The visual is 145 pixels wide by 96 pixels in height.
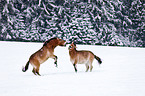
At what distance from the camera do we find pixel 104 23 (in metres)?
28.5

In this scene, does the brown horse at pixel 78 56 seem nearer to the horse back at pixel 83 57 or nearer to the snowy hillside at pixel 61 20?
the horse back at pixel 83 57

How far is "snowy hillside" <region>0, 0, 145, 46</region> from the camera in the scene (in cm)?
2491

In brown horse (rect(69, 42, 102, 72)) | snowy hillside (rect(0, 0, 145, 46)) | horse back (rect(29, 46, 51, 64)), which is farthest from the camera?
snowy hillside (rect(0, 0, 145, 46))

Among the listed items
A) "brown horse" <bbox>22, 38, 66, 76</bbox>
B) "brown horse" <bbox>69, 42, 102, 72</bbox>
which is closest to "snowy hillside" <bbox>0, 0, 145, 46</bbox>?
"brown horse" <bbox>69, 42, 102, 72</bbox>

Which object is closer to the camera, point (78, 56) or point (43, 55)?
point (43, 55)

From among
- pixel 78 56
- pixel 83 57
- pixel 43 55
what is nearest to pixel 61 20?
pixel 83 57

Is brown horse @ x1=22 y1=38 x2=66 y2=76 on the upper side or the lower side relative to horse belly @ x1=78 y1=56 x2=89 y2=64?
upper

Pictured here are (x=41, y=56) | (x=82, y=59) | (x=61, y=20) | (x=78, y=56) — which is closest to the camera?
(x=41, y=56)

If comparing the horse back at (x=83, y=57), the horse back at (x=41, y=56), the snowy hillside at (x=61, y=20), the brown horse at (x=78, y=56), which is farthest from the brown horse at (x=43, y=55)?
the snowy hillside at (x=61, y=20)

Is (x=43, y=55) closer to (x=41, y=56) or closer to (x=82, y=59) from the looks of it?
(x=41, y=56)

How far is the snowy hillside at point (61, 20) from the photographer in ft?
81.7

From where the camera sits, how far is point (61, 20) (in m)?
26.9

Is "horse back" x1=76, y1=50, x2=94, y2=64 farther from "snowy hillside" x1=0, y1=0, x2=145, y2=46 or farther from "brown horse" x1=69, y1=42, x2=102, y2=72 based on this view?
"snowy hillside" x1=0, y1=0, x2=145, y2=46

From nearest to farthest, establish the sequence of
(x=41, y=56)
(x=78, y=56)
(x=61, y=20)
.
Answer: (x=41, y=56) < (x=78, y=56) < (x=61, y=20)
